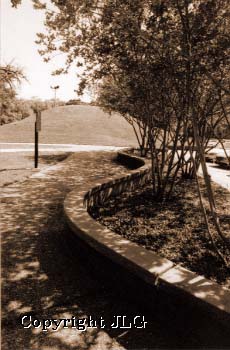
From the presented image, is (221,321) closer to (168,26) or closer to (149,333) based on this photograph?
(149,333)

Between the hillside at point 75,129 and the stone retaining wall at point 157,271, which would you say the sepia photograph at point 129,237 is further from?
the hillside at point 75,129

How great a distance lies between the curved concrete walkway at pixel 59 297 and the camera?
2.96 m

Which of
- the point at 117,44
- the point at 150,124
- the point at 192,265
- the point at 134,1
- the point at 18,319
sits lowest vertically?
the point at 18,319

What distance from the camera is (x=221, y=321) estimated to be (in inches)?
106

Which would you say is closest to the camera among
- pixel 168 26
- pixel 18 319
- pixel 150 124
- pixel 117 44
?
pixel 18 319

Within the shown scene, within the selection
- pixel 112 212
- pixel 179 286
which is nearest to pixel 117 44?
pixel 112 212

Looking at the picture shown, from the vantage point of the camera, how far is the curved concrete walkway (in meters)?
2.96

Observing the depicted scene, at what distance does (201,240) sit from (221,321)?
2454 mm

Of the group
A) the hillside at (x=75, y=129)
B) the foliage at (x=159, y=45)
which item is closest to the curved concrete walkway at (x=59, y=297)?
the foliage at (x=159, y=45)

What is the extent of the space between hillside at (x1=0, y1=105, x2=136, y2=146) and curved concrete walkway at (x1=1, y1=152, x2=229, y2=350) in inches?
1101

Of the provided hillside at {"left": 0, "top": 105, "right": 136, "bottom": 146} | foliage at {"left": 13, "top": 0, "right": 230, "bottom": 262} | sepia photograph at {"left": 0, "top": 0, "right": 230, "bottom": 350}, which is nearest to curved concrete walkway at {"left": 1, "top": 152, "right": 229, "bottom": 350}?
sepia photograph at {"left": 0, "top": 0, "right": 230, "bottom": 350}

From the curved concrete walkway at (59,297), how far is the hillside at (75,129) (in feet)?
91.8

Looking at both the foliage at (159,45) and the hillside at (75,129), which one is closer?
the foliage at (159,45)

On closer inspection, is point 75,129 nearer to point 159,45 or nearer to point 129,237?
point 159,45
